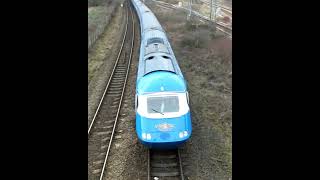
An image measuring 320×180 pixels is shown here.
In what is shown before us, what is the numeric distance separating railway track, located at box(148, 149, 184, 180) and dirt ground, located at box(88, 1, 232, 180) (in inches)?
10.6

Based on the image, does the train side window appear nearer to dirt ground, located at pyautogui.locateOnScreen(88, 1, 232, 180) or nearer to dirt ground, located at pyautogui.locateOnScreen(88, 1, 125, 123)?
dirt ground, located at pyautogui.locateOnScreen(88, 1, 232, 180)

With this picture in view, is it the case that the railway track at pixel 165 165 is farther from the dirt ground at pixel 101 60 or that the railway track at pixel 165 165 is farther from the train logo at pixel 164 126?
the dirt ground at pixel 101 60

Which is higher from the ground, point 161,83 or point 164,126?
point 161,83

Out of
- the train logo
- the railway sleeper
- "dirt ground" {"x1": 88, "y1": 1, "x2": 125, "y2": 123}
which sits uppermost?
the train logo

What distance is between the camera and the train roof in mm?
11434

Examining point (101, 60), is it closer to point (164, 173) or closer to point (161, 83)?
point (161, 83)

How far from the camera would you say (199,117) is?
564 inches

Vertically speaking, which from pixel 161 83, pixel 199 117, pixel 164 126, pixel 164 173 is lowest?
pixel 199 117

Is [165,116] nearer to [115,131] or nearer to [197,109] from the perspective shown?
[115,131]

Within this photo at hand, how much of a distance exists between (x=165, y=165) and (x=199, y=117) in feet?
13.9

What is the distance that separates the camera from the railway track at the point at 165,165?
10184mm

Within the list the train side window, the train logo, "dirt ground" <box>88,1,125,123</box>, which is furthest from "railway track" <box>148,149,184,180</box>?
the train side window

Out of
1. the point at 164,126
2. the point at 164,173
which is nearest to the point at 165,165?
the point at 164,173

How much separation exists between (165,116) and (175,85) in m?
1.43
